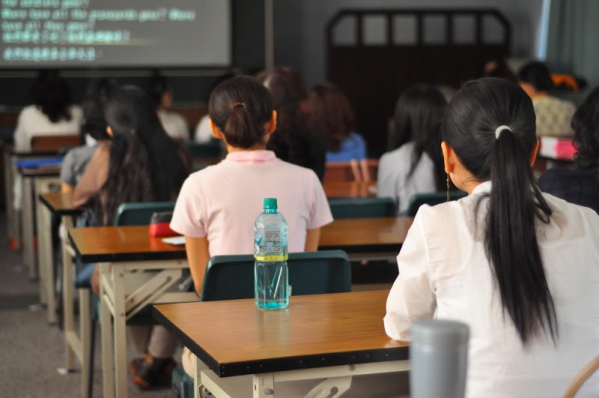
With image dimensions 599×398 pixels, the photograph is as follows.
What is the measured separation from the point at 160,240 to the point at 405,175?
1364 mm

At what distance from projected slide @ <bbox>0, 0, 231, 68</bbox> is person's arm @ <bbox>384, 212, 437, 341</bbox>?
7.49 m

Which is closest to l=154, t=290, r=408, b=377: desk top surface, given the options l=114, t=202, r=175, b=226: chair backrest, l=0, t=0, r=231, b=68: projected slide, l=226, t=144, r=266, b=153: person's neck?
l=226, t=144, r=266, b=153: person's neck

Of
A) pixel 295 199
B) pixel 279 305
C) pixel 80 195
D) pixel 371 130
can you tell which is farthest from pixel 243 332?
pixel 371 130

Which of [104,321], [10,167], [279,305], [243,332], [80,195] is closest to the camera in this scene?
[243,332]

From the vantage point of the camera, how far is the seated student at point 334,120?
511 centimetres

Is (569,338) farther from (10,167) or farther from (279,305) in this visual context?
(10,167)

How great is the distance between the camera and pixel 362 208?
131 inches

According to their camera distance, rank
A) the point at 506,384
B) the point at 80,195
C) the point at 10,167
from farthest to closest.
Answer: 1. the point at 10,167
2. the point at 80,195
3. the point at 506,384

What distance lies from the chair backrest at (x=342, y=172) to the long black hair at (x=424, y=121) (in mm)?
981

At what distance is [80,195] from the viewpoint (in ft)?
11.1

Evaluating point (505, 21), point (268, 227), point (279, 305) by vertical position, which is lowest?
point (279, 305)

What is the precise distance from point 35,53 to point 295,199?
21.9 ft

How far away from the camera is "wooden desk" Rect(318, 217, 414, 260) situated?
8.82 feet

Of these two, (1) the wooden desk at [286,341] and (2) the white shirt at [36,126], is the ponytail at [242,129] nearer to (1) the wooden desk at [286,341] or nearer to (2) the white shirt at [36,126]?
(1) the wooden desk at [286,341]
